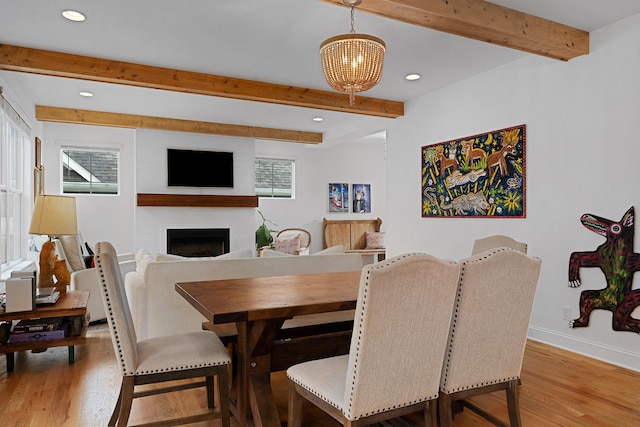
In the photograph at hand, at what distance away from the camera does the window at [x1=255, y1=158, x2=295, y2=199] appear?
8.27 m

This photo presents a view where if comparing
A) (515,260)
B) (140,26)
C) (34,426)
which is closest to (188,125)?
(140,26)

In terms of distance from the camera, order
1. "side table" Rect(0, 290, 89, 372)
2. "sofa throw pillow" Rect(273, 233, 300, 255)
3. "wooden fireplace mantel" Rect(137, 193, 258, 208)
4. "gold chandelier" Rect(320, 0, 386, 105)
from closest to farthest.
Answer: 1. "gold chandelier" Rect(320, 0, 386, 105)
2. "side table" Rect(0, 290, 89, 372)
3. "wooden fireplace mantel" Rect(137, 193, 258, 208)
4. "sofa throw pillow" Rect(273, 233, 300, 255)

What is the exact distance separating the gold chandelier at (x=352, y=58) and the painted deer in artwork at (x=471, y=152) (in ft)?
7.17

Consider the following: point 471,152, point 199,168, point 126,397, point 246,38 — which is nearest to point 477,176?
point 471,152

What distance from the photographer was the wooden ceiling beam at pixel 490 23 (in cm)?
269

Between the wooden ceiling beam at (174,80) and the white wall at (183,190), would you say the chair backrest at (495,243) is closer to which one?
the wooden ceiling beam at (174,80)

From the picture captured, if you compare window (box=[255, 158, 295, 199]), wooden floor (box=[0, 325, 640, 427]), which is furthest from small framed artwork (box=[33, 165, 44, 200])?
window (box=[255, 158, 295, 199])

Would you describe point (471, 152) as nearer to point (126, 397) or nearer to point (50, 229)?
point (126, 397)

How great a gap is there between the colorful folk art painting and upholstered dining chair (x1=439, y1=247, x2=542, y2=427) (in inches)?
92.0

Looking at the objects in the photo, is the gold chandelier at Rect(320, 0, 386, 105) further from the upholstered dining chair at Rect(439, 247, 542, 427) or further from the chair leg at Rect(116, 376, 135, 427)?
the chair leg at Rect(116, 376, 135, 427)

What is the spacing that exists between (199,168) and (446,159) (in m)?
4.03

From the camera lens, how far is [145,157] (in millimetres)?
6773

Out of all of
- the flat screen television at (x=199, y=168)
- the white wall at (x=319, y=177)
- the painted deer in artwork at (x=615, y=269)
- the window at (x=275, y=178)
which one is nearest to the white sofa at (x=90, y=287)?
the flat screen television at (x=199, y=168)

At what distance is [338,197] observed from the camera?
8750mm
